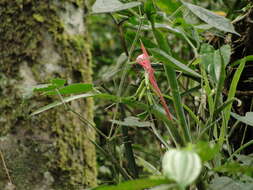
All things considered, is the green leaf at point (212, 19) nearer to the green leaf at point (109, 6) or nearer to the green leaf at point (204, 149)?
the green leaf at point (109, 6)

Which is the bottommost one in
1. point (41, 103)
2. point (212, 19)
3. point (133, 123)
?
point (41, 103)

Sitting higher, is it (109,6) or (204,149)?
(109,6)

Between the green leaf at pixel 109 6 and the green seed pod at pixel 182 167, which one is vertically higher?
the green leaf at pixel 109 6

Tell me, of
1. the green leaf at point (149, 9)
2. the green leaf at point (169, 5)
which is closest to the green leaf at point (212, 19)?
the green leaf at point (149, 9)

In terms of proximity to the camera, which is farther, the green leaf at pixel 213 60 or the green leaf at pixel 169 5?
the green leaf at pixel 169 5

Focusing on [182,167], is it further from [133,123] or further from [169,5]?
[169,5]

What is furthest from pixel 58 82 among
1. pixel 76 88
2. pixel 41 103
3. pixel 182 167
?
pixel 41 103

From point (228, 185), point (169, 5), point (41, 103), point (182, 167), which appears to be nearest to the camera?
point (182, 167)
